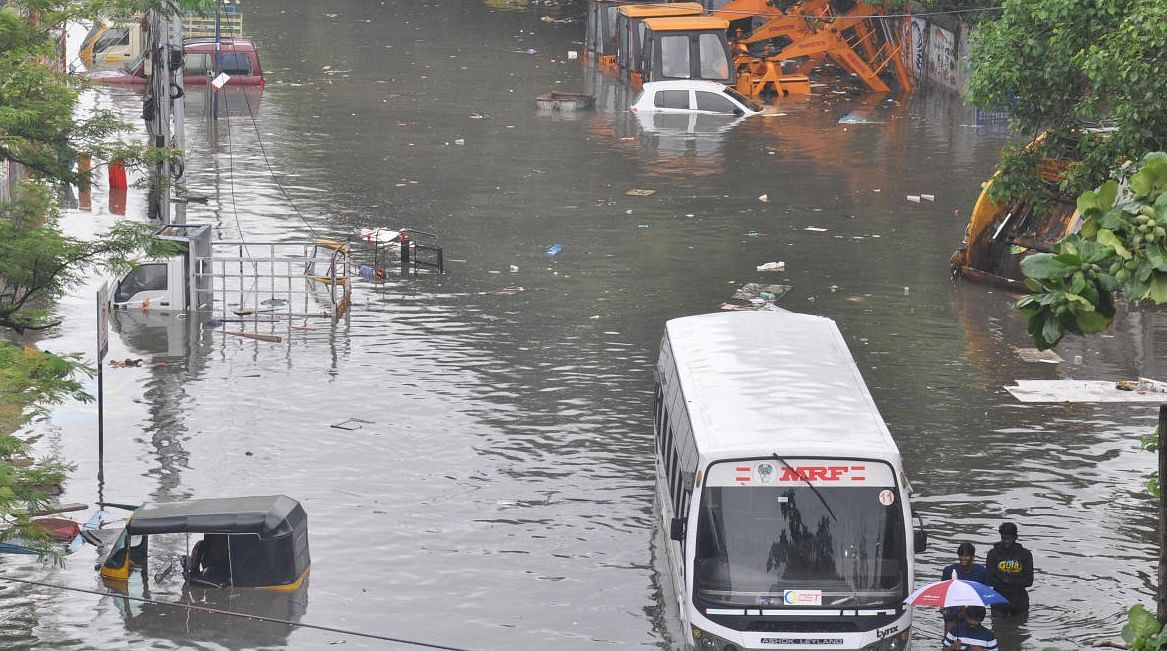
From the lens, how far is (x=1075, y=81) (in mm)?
19266

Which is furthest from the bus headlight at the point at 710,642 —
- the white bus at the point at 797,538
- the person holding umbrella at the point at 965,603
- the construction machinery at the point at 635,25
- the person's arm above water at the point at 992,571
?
the construction machinery at the point at 635,25

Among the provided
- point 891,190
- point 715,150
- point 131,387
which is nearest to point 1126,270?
point 131,387

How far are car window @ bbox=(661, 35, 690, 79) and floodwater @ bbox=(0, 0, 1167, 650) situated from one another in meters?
6.01

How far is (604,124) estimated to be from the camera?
40562 mm

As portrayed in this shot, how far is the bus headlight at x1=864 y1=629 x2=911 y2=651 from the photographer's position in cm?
1136

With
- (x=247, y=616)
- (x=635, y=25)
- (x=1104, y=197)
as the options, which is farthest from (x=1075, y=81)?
(x=635, y=25)

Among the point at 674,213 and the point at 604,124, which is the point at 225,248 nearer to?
the point at 674,213

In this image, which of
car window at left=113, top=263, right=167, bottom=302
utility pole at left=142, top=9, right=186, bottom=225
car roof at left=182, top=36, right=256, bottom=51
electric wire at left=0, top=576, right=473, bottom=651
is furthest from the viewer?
car roof at left=182, top=36, right=256, bottom=51

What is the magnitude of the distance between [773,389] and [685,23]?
34211 millimetres

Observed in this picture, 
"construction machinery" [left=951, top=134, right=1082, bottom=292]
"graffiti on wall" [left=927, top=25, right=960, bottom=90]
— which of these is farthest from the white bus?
"graffiti on wall" [left=927, top=25, right=960, bottom=90]

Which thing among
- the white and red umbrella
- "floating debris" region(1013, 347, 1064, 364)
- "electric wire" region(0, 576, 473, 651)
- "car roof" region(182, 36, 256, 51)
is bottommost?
"electric wire" region(0, 576, 473, 651)

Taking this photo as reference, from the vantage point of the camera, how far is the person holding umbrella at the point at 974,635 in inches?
450

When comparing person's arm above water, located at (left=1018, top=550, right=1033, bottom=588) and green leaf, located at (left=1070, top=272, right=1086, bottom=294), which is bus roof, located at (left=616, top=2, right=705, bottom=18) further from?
Answer: green leaf, located at (left=1070, top=272, right=1086, bottom=294)

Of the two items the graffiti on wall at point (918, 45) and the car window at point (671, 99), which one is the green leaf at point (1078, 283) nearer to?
the car window at point (671, 99)
